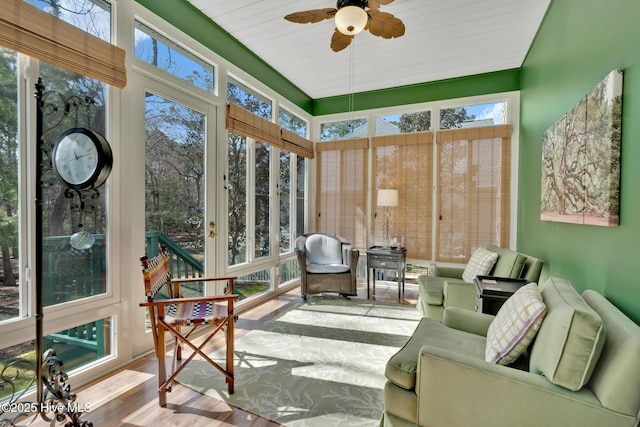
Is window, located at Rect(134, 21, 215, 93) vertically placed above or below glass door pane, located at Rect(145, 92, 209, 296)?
above

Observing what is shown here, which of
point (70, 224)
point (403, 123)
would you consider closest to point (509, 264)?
point (403, 123)

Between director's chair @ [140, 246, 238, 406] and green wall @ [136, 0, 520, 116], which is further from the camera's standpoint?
green wall @ [136, 0, 520, 116]

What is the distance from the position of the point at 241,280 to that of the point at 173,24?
2725 mm

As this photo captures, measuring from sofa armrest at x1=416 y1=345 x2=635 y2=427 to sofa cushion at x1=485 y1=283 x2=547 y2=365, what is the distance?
19 centimetres

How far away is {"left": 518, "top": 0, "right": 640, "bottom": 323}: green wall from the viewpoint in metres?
1.40

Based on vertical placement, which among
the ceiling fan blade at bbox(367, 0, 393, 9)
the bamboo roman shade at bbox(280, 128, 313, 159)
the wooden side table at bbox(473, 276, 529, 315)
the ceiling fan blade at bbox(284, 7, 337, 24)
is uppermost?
the ceiling fan blade at bbox(367, 0, 393, 9)

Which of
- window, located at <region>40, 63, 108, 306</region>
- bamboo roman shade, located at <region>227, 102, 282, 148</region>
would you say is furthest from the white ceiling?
window, located at <region>40, 63, 108, 306</region>

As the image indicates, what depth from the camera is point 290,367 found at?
234cm

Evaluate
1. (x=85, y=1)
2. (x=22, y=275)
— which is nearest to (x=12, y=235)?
(x=22, y=275)

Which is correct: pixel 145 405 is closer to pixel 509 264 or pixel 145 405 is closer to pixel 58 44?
pixel 58 44

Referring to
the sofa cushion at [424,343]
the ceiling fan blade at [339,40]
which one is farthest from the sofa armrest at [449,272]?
the ceiling fan blade at [339,40]

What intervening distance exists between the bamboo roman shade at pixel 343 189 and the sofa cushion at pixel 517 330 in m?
3.28

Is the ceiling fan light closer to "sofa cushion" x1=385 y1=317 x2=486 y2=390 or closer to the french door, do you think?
the french door

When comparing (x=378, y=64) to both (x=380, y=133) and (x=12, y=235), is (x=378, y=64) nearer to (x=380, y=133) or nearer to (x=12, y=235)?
(x=380, y=133)
